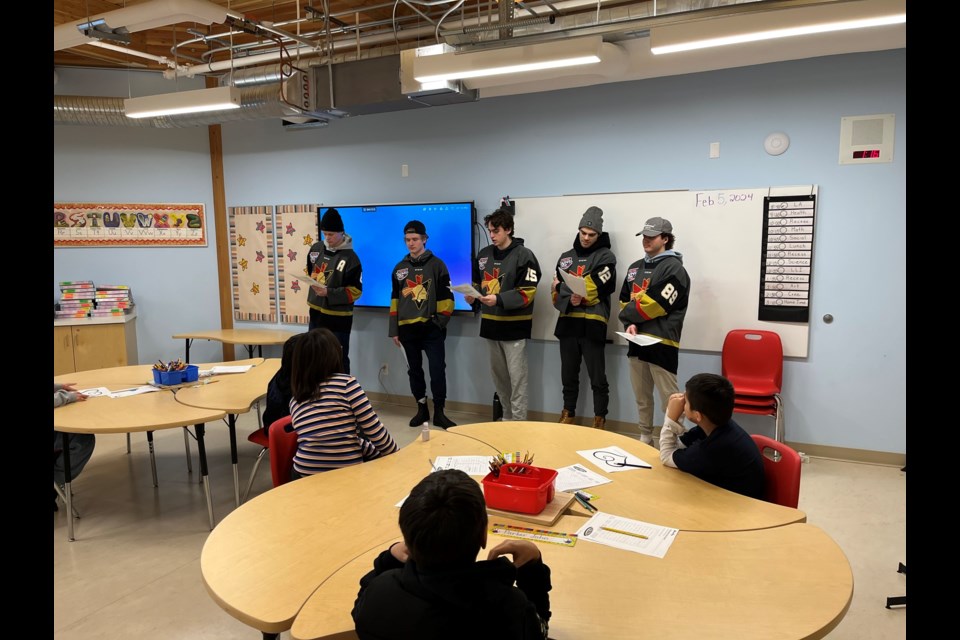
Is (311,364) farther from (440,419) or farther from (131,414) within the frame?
(440,419)

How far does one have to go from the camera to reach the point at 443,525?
1332 millimetres

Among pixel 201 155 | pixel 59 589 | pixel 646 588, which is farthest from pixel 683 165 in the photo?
pixel 201 155

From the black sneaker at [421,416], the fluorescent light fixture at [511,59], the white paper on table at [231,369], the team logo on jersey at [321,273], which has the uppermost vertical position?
the fluorescent light fixture at [511,59]

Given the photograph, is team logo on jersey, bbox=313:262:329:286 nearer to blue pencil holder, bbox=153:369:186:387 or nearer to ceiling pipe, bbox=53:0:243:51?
blue pencil holder, bbox=153:369:186:387

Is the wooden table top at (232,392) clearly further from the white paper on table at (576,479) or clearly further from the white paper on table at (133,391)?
Result: the white paper on table at (576,479)

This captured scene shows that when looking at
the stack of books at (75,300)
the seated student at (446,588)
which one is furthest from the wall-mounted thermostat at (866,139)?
the stack of books at (75,300)

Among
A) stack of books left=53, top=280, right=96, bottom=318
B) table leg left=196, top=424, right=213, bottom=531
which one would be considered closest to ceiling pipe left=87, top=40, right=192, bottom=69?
stack of books left=53, top=280, right=96, bottom=318

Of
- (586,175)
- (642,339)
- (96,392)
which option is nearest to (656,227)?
(642,339)

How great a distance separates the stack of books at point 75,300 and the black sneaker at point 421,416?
12.0 feet

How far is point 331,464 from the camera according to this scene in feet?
8.56

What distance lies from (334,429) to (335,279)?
3251mm

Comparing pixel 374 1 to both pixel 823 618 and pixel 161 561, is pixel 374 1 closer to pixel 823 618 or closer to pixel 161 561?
pixel 161 561

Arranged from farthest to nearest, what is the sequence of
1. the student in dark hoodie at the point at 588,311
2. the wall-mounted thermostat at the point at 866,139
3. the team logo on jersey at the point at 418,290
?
the team logo on jersey at the point at 418,290 < the student in dark hoodie at the point at 588,311 < the wall-mounted thermostat at the point at 866,139

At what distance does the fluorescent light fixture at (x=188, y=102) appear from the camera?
4977 millimetres
